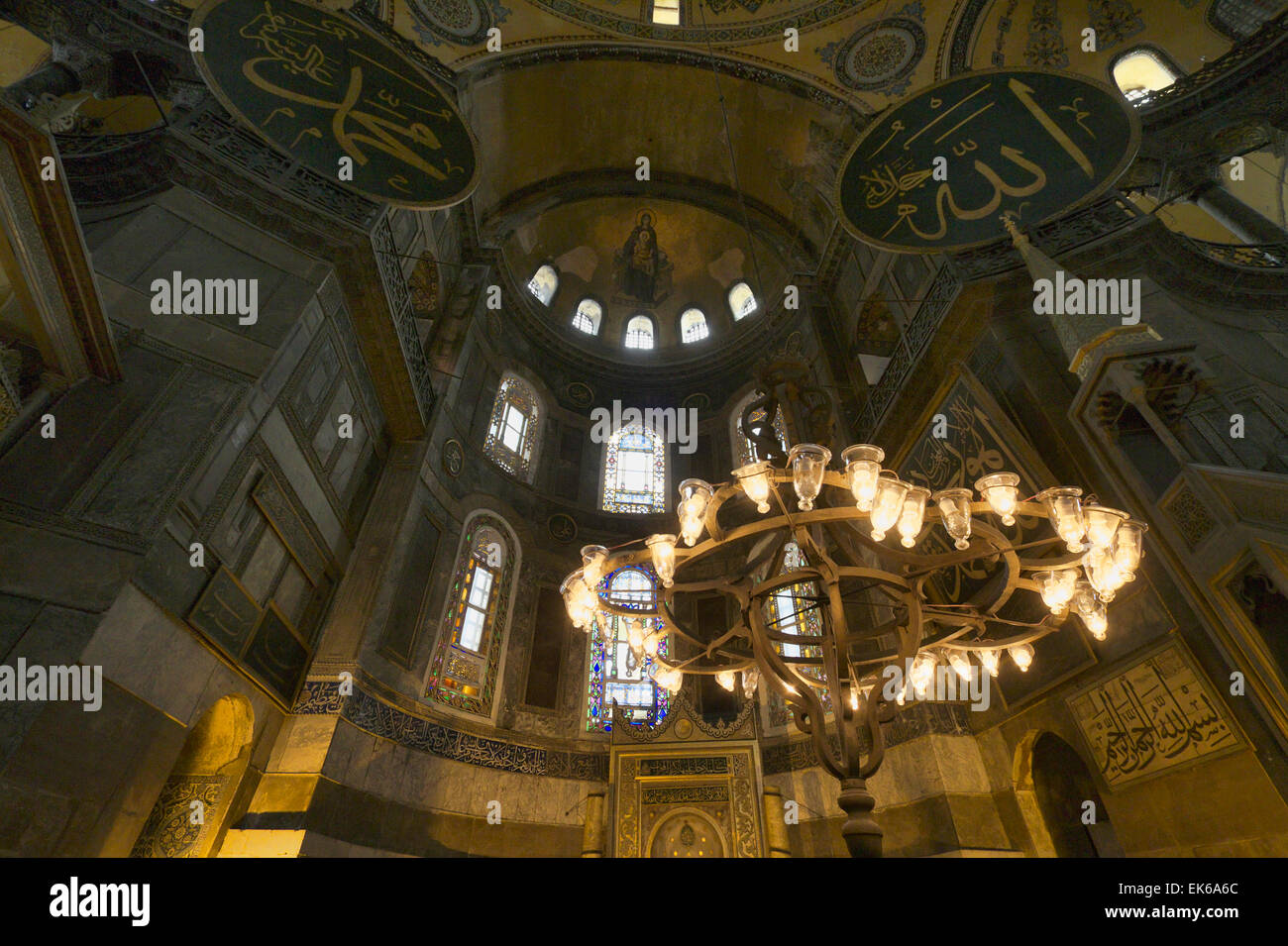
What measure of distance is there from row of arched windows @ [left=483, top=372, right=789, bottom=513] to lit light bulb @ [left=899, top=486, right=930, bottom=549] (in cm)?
700

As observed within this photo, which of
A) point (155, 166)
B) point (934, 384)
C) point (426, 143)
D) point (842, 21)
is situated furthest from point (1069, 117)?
point (155, 166)

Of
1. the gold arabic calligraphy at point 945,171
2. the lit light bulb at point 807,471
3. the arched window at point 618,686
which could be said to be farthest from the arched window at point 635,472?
the lit light bulb at point 807,471

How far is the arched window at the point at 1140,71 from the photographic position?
367 inches

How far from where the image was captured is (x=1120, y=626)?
4652mm

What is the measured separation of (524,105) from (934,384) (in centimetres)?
996

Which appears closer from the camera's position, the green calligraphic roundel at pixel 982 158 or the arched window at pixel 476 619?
the green calligraphic roundel at pixel 982 158

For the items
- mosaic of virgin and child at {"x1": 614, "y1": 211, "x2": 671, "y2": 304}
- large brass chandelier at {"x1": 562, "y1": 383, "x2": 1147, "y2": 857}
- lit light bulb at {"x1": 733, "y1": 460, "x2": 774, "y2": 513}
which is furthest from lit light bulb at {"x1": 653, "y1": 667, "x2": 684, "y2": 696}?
mosaic of virgin and child at {"x1": 614, "y1": 211, "x2": 671, "y2": 304}

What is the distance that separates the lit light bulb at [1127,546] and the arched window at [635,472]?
8.06 metres

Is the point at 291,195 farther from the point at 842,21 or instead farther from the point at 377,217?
the point at 842,21

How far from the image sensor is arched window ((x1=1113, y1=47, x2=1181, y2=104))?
367 inches

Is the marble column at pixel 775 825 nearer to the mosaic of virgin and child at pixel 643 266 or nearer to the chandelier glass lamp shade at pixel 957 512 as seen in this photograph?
the chandelier glass lamp shade at pixel 957 512

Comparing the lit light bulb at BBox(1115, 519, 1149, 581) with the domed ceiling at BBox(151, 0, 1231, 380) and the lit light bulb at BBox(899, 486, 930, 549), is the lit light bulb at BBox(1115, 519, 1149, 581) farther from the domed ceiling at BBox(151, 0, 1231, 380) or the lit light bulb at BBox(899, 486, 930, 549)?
the domed ceiling at BBox(151, 0, 1231, 380)

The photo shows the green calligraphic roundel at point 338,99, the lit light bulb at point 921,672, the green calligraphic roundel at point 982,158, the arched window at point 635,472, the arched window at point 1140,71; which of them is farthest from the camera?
the arched window at point 635,472

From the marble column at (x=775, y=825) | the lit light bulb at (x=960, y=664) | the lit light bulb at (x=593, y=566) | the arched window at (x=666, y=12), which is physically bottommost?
the marble column at (x=775, y=825)
